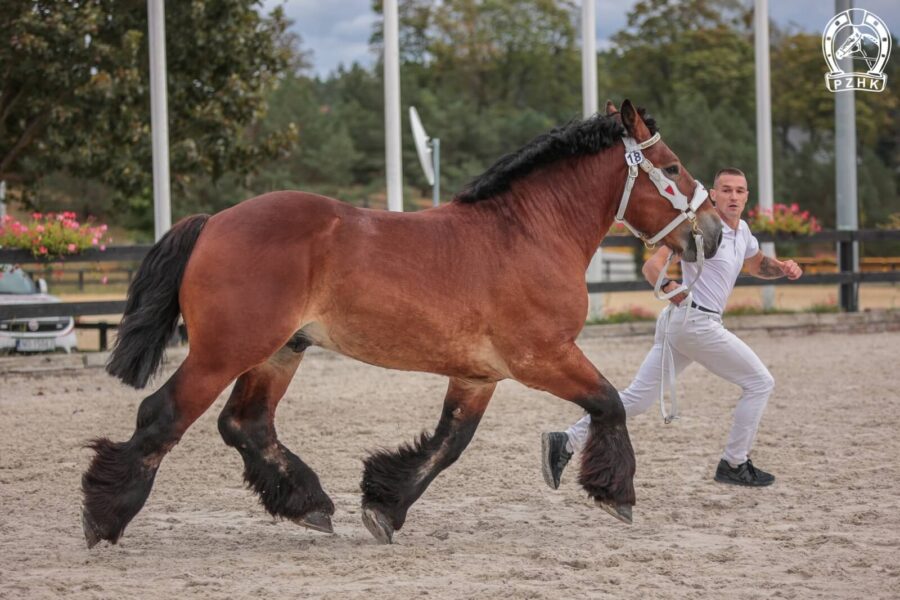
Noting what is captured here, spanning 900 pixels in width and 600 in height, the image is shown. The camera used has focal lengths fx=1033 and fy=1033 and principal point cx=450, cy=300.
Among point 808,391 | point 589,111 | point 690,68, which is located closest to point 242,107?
point 589,111

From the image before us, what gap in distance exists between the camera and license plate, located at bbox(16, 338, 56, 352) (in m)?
12.0

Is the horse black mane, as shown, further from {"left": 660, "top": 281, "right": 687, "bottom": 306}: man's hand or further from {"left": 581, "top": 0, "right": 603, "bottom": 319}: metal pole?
{"left": 581, "top": 0, "right": 603, "bottom": 319}: metal pole

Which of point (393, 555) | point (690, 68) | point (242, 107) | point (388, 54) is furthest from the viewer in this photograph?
point (690, 68)

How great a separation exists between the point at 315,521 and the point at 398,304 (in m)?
1.16

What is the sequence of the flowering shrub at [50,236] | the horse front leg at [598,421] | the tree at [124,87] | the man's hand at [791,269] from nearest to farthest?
the horse front leg at [598,421] < the man's hand at [791,269] < the flowering shrub at [50,236] < the tree at [124,87]

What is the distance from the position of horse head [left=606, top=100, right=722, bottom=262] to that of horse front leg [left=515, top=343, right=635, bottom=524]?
85cm

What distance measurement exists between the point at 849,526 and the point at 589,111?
36.5 feet

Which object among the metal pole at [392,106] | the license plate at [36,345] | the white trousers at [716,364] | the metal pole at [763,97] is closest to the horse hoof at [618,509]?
the white trousers at [716,364]

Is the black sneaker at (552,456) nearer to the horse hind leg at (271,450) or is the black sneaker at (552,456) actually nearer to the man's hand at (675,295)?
the man's hand at (675,295)

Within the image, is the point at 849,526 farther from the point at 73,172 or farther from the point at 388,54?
the point at 73,172

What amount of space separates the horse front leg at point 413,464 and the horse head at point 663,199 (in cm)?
117

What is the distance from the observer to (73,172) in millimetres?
15984

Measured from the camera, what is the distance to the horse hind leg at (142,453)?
14.9ft

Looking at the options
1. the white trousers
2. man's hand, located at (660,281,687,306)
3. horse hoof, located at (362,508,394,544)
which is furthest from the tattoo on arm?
horse hoof, located at (362,508,394,544)
